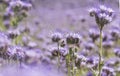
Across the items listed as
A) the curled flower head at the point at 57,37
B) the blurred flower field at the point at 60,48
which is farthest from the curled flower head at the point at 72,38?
the curled flower head at the point at 57,37

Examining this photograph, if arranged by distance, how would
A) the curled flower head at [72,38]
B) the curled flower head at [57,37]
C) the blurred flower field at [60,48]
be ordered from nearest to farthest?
the blurred flower field at [60,48]
the curled flower head at [72,38]
the curled flower head at [57,37]

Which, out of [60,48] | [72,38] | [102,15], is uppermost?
[102,15]

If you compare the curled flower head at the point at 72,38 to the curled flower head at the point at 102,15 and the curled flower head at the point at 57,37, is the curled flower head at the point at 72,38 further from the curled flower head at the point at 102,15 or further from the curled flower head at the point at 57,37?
the curled flower head at the point at 57,37

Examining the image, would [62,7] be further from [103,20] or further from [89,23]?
[103,20]

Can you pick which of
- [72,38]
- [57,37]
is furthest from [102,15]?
[57,37]

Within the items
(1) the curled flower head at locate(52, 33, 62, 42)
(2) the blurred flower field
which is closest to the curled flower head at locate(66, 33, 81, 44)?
(2) the blurred flower field

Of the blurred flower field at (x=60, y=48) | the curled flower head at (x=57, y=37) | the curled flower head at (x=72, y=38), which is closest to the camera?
the blurred flower field at (x=60, y=48)

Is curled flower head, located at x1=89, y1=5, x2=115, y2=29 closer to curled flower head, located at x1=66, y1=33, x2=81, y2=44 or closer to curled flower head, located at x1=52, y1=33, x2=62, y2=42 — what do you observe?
curled flower head, located at x1=66, y1=33, x2=81, y2=44

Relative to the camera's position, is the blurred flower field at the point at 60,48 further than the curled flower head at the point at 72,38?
No

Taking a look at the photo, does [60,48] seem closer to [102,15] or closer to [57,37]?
[57,37]
